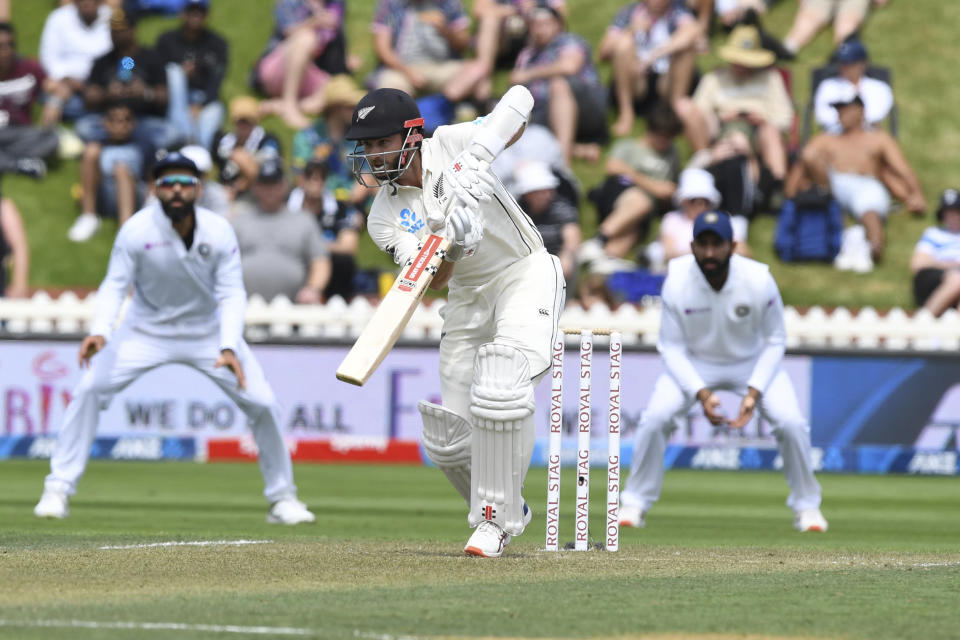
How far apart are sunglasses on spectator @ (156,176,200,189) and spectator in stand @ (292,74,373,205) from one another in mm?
6252

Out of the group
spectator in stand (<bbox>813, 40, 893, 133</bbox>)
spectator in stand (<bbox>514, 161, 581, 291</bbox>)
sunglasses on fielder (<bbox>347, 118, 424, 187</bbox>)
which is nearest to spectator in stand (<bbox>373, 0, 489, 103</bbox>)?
spectator in stand (<bbox>514, 161, 581, 291</bbox>)

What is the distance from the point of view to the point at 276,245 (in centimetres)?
1419

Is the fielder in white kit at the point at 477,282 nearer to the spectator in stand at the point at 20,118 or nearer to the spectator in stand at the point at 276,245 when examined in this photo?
the spectator in stand at the point at 276,245

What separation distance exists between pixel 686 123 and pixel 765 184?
900mm

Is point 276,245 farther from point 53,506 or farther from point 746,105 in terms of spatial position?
point 53,506

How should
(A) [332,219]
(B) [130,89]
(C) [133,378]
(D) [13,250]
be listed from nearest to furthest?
(C) [133,378]
(D) [13,250]
(A) [332,219]
(B) [130,89]

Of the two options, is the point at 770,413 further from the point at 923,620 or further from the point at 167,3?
the point at 167,3

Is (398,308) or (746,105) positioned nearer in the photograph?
(398,308)

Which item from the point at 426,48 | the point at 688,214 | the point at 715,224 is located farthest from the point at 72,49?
the point at 715,224

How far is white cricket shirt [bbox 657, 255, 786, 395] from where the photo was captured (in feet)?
29.6

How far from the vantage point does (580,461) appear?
22.4ft

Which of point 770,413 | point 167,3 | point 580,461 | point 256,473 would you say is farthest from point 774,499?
point 167,3

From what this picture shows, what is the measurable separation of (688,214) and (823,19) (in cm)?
409

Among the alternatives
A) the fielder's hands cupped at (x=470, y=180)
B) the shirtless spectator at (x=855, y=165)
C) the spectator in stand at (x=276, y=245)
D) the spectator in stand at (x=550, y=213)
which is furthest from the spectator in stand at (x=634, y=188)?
the fielder's hands cupped at (x=470, y=180)
